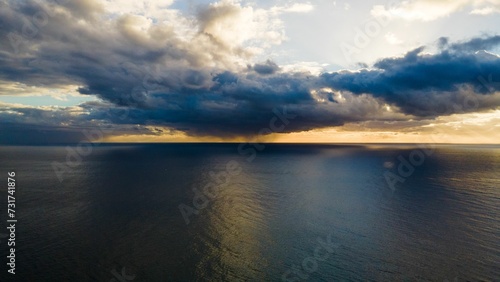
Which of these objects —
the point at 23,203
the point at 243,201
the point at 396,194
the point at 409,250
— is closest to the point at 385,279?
the point at 409,250

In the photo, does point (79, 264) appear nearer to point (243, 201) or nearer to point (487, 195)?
point (243, 201)

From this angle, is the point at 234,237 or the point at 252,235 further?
the point at 252,235

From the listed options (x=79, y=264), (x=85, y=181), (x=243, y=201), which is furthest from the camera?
(x=85, y=181)

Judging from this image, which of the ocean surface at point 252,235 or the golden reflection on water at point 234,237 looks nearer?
the ocean surface at point 252,235

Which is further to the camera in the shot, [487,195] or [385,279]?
[487,195]

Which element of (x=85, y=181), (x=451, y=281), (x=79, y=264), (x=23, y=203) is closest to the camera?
(x=451, y=281)

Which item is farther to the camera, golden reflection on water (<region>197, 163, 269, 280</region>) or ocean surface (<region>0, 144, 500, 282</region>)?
golden reflection on water (<region>197, 163, 269, 280</region>)

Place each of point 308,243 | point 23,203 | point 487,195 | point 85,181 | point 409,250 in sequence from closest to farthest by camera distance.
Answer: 1. point 409,250
2. point 308,243
3. point 23,203
4. point 487,195
5. point 85,181

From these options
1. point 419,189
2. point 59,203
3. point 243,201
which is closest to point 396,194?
point 419,189

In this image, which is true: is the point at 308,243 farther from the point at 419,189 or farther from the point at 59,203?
the point at 419,189
